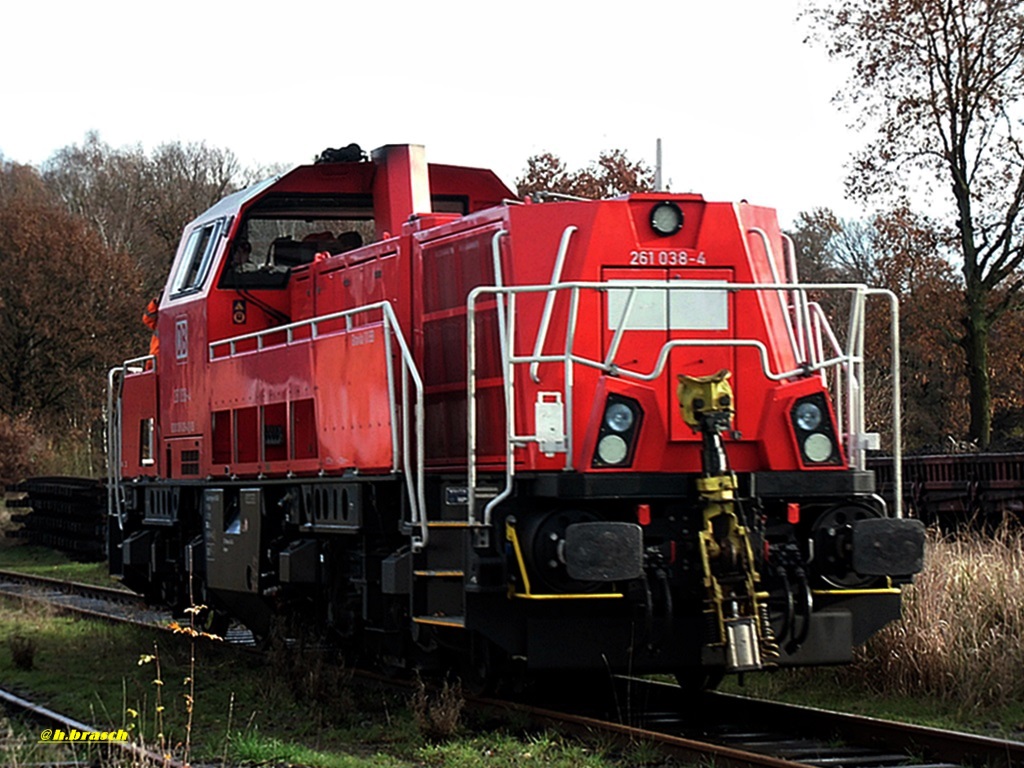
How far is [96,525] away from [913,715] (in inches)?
655

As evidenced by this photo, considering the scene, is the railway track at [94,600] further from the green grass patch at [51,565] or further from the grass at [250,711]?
the grass at [250,711]

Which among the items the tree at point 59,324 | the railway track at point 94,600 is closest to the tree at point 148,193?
the tree at point 59,324

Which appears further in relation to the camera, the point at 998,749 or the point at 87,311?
the point at 87,311

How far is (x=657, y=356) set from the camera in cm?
859

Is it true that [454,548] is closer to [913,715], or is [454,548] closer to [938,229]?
[913,715]

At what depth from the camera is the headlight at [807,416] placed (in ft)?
27.7

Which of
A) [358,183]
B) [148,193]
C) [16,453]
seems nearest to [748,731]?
[358,183]

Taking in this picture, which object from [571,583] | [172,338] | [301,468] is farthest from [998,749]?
[172,338]

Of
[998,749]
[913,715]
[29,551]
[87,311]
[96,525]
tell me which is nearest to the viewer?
[998,749]

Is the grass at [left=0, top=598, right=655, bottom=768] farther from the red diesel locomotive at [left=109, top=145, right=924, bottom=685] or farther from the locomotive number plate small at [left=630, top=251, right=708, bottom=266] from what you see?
the locomotive number plate small at [left=630, top=251, right=708, bottom=266]

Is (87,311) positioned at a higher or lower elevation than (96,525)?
higher

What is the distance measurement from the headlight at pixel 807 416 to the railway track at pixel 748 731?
1.64 metres

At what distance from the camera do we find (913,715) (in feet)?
29.3

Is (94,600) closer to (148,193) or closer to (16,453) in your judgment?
(16,453)
